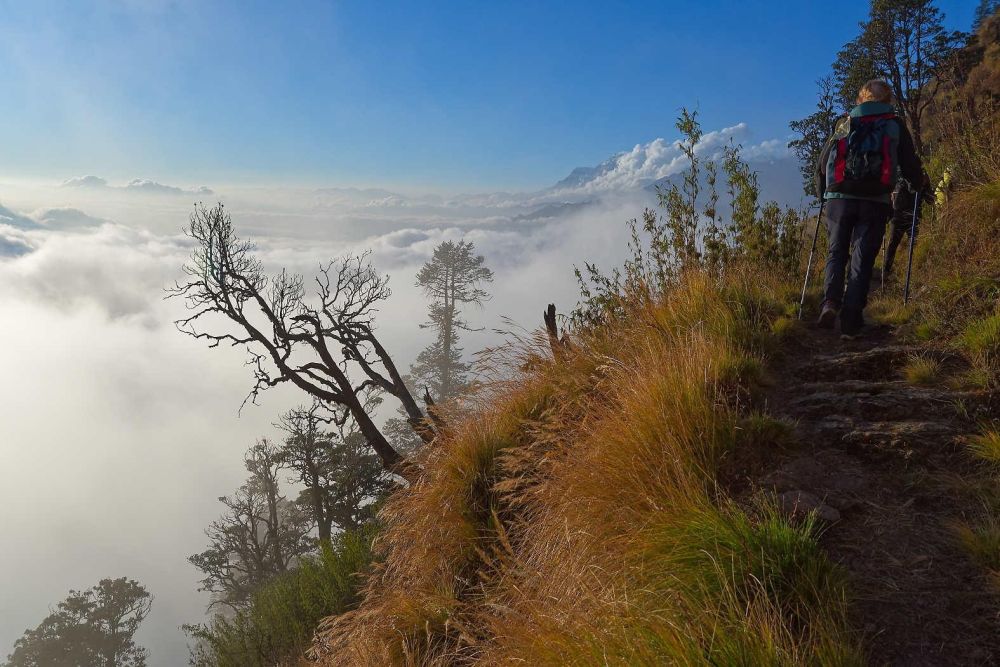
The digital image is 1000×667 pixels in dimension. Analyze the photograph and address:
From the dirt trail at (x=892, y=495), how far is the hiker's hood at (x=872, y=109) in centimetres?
241

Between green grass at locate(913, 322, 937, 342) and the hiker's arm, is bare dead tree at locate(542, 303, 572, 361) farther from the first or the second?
the hiker's arm

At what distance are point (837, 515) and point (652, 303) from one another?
275 centimetres

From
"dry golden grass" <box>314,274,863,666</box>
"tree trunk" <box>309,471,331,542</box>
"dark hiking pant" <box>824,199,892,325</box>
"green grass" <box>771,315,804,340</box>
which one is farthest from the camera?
"tree trunk" <box>309,471,331,542</box>

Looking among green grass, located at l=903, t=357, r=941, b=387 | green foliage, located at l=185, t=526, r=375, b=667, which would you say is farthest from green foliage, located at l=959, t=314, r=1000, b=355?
green foliage, located at l=185, t=526, r=375, b=667

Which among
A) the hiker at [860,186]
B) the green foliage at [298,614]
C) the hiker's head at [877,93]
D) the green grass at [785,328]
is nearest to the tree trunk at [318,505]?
the green foliage at [298,614]

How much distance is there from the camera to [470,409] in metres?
5.06

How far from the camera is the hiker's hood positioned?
16.3 ft

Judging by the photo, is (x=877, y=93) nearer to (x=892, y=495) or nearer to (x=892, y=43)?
(x=892, y=495)

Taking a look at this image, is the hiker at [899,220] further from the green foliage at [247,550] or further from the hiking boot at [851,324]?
the green foliage at [247,550]

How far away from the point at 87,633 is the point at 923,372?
47.9m

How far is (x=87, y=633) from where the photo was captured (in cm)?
3519

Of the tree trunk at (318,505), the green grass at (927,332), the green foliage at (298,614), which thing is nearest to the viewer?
the green grass at (927,332)

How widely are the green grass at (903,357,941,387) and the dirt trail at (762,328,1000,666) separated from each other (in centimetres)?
8

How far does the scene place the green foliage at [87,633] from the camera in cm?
3369
